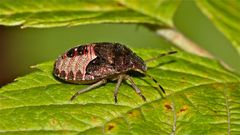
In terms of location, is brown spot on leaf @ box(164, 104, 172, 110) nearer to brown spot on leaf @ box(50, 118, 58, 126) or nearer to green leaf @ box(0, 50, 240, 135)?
green leaf @ box(0, 50, 240, 135)

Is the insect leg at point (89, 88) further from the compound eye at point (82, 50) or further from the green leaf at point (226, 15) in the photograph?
the green leaf at point (226, 15)

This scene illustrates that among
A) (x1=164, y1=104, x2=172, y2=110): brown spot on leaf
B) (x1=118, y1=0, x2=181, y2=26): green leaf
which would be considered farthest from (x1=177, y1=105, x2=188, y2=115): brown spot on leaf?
(x1=118, y1=0, x2=181, y2=26): green leaf

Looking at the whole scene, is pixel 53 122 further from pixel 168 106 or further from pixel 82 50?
pixel 82 50

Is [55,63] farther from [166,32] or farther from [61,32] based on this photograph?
[61,32]

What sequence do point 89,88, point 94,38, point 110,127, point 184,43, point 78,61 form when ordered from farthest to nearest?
1. point 94,38
2. point 184,43
3. point 78,61
4. point 89,88
5. point 110,127

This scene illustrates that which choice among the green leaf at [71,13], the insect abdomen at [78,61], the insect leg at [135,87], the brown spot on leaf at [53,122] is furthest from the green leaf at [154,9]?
the brown spot on leaf at [53,122]

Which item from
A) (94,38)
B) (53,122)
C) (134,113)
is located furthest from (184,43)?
(94,38)
